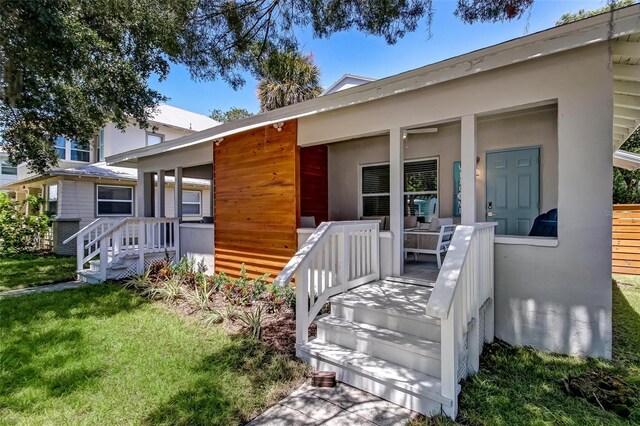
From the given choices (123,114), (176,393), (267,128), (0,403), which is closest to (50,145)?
(123,114)

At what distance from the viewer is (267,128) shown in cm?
623

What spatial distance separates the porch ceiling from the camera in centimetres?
324

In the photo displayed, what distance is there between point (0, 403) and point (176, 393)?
152cm

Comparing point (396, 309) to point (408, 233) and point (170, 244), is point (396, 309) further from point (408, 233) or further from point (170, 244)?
point (170, 244)

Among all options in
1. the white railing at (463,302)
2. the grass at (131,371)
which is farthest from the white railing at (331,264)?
the white railing at (463,302)

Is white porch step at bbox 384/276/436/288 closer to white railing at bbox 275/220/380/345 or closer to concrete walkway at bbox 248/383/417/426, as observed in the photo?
white railing at bbox 275/220/380/345

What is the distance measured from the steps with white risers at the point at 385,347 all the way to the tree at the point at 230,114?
1207 inches

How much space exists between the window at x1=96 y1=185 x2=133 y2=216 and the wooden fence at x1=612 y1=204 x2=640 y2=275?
16.3m

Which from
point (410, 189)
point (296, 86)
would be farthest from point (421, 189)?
point (296, 86)

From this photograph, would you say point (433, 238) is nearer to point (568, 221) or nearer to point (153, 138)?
point (568, 221)

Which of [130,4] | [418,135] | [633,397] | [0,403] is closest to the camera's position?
[633,397]

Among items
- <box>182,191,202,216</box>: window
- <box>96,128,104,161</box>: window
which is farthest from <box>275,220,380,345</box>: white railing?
<box>96,128,104,161</box>: window

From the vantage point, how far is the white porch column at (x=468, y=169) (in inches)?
157

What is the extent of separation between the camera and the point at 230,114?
33.4 m
